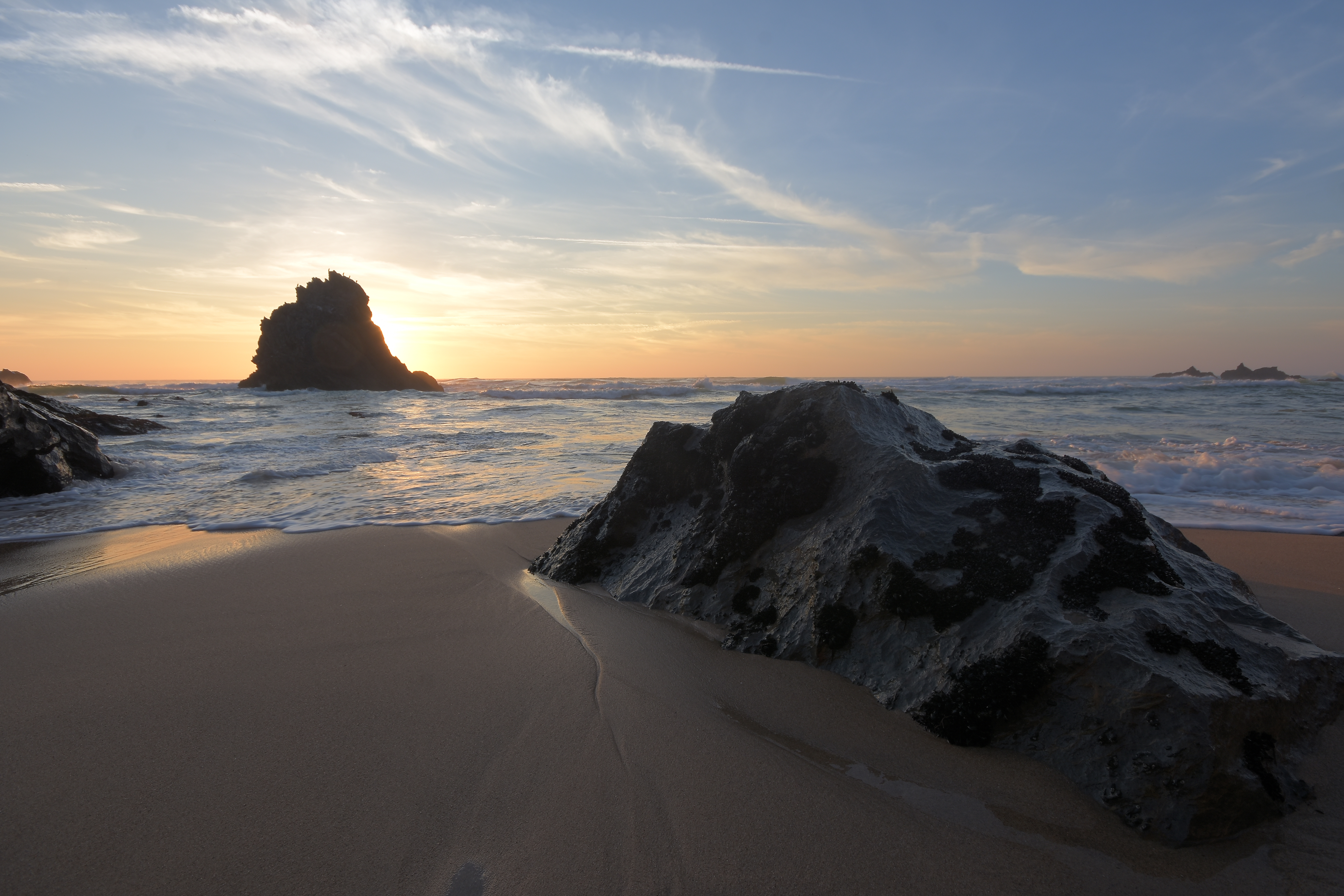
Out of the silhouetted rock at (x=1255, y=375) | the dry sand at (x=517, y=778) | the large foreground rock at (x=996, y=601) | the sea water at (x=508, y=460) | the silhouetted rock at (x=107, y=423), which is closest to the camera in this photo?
the dry sand at (x=517, y=778)

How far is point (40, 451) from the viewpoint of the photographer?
7078 mm

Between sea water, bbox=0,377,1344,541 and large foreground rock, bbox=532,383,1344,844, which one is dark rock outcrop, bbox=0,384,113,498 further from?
large foreground rock, bbox=532,383,1344,844

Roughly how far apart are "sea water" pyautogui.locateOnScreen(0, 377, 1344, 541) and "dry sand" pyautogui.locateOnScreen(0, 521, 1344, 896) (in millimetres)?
2636

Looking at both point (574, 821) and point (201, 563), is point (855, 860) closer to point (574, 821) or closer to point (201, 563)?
point (574, 821)

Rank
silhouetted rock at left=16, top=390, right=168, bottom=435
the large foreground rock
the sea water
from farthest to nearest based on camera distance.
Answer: silhouetted rock at left=16, top=390, right=168, bottom=435, the sea water, the large foreground rock

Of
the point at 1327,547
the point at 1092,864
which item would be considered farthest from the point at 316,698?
the point at 1327,547

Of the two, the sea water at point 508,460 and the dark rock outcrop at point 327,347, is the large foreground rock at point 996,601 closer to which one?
the sea water at point 508,460

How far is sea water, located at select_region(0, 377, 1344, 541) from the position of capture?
5832mm

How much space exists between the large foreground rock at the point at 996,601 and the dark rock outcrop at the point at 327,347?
46139 millimetres

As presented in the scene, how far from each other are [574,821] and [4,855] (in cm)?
144

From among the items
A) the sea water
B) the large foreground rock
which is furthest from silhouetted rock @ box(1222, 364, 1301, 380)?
the large foreground rock

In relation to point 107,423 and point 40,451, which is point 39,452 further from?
point 107,423

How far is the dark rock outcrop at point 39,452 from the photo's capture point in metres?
6.86

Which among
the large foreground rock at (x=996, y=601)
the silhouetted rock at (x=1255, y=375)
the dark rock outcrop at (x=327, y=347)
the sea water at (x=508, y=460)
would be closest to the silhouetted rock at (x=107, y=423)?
the sea water at (x=508, y=460)
